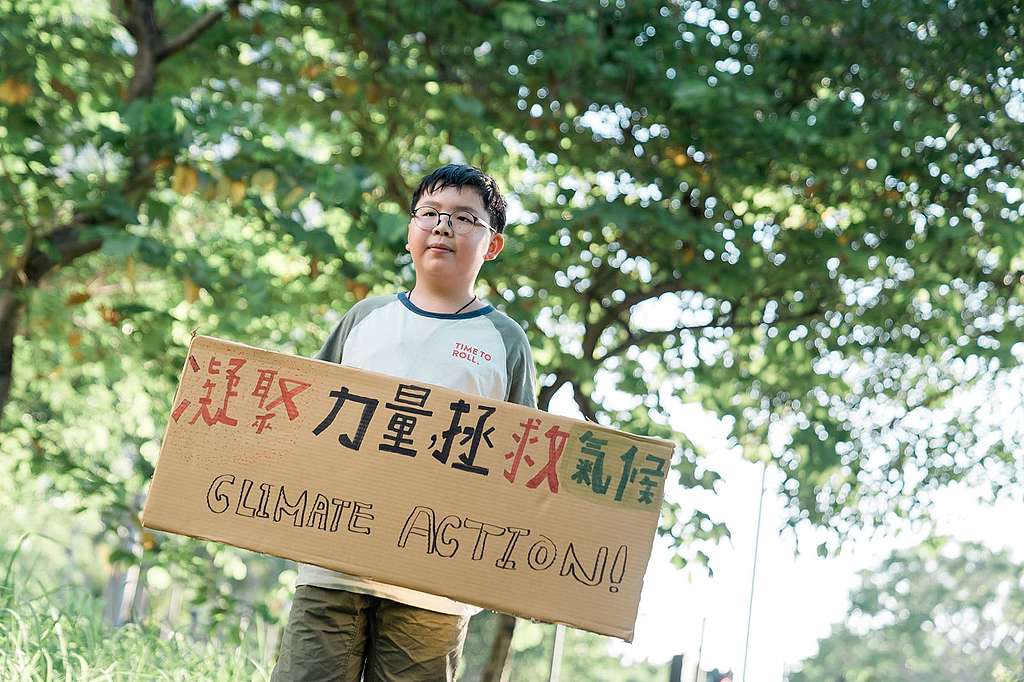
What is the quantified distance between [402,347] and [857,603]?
43.4 meters

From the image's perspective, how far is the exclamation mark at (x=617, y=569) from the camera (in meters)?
2.02

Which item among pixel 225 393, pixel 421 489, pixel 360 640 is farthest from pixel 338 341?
pixel 360 640

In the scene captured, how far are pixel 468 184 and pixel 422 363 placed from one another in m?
0.38

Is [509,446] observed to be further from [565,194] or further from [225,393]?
[565,194]

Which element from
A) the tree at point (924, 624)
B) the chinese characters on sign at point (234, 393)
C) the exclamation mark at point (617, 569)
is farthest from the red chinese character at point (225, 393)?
the tree at point (924, 624)

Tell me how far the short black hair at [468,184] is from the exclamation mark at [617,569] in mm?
739

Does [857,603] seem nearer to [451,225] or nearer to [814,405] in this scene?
[814,405]

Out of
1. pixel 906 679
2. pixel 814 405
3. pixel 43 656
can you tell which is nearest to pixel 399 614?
pixel 43 656

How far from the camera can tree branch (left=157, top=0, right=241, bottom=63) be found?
5062 millimetres

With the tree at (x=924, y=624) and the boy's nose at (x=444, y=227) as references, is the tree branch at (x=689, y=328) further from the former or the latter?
the tree at (x=924, y=624)

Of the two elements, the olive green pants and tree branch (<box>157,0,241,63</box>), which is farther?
tree branch (<box>157,0,241,63</box>)

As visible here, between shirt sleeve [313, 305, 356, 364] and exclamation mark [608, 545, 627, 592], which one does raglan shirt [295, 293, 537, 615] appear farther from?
exclamation mark [608, 545, 627, 592]

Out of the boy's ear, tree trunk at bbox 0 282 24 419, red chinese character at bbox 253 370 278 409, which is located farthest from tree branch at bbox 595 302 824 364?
red chinese character at bbox 253 370 278 409

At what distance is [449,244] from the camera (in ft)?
7.49
